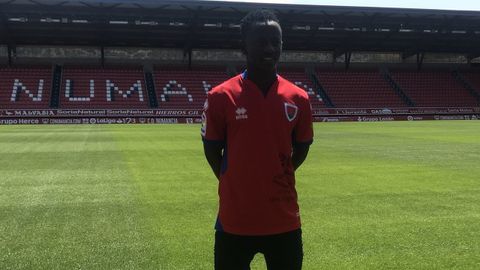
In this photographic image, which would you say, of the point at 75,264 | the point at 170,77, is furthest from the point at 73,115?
the point at 75,264

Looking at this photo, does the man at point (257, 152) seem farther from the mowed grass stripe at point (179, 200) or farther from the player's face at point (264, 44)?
the mowed grass stripe at point (179, 200)

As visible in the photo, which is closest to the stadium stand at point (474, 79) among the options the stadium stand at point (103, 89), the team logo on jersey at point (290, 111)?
the stadium stand at point (103, 89)

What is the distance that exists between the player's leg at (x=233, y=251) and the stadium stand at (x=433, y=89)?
4758 cm

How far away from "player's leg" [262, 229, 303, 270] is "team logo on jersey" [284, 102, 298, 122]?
2.09ft

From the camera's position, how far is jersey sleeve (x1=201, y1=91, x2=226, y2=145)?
8.86 ft

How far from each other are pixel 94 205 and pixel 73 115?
3193 cm

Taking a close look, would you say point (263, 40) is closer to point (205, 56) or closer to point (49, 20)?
point (49, 20)

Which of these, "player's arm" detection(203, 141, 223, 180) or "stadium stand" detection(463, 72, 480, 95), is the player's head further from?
"stadium stand" detection(463, 72, 480, 95)

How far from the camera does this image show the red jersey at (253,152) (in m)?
2.69

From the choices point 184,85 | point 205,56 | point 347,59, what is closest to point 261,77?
point 184,85

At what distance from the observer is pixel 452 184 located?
982 centimetres

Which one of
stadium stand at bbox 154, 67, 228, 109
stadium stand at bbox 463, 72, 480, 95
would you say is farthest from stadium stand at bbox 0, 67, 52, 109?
stadium stand at bbox 463, 72, 480, 95

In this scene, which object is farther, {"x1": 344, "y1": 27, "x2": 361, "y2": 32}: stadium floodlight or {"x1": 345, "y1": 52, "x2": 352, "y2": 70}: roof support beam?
{"x1": 345, "y1": 52, "x2": 352, "y2": 70}: roof support beam

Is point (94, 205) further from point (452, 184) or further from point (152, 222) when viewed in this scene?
point (452, 184)
